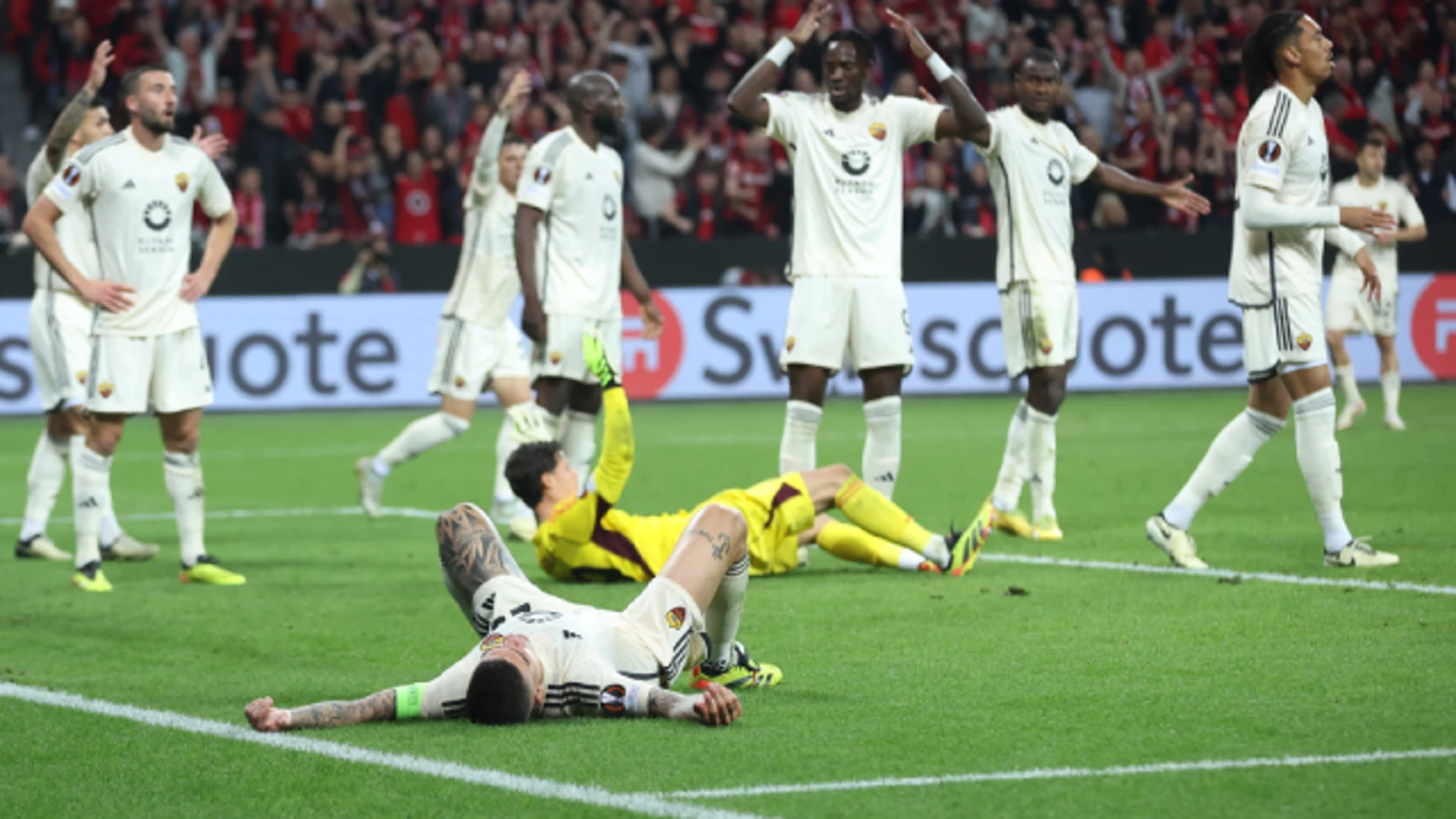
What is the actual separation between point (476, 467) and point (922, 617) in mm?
7743

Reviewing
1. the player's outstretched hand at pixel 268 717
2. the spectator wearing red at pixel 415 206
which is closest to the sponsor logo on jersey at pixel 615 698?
the player's outstretched hand at pixel 268 717

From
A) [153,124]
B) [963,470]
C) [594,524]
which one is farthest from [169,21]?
[594,524]

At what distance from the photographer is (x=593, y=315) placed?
400 inches

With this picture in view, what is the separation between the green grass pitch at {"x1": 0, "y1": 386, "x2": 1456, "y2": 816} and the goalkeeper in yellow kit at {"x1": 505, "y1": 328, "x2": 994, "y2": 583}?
14cm

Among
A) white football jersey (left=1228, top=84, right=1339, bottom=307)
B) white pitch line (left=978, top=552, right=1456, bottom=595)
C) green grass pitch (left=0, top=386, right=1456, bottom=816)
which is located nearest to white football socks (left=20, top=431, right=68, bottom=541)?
green grass pitch (left=0, top=386, right=1456, bottom=816)

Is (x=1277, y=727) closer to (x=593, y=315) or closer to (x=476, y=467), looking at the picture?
(x=593, y=315)

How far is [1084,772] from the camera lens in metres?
4.54

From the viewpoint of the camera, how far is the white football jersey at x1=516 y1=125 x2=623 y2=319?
396 inches

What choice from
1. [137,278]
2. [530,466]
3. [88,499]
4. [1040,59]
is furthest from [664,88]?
[530,466]

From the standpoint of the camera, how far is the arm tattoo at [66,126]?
9188 mm

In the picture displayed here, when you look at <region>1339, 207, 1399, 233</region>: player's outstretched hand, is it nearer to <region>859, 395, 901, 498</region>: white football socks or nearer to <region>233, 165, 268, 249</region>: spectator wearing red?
<region>859, 395, 901, 498</region>: white football socks

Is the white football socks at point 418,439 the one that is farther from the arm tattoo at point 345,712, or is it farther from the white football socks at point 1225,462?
the arm tattoo at point 345,712

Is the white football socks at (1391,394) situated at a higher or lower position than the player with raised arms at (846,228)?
lower

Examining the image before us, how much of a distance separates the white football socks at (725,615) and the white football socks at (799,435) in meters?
3.21
